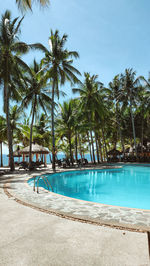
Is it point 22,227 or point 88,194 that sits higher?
point 22,227

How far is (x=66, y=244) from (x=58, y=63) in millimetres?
17538

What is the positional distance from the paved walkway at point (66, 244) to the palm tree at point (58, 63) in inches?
546

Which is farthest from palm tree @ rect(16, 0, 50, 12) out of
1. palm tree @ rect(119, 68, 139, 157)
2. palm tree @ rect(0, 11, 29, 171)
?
palm tree @ rect(119, 68, 139, 157)

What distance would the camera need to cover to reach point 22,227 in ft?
11.3

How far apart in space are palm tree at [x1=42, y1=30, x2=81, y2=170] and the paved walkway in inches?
546

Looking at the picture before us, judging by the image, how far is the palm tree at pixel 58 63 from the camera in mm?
17347

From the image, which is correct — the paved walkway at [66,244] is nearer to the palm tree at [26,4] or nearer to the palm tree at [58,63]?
the palm tree at [26,4]

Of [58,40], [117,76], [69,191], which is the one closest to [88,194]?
[69,191]

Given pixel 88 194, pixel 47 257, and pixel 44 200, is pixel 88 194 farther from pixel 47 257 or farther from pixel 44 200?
pixel 47 257

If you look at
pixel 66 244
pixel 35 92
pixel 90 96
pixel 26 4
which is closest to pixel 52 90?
pixel 35 92

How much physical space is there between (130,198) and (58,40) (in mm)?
16584

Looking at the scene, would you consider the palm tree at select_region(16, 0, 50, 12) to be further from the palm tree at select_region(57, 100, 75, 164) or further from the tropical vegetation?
the palm tree at select_region(57, 100, 75, 164)

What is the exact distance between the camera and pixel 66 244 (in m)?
2.76

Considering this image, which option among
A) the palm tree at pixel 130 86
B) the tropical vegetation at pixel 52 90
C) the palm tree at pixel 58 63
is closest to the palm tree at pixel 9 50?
the tropical vegetation at pixel 52 90
